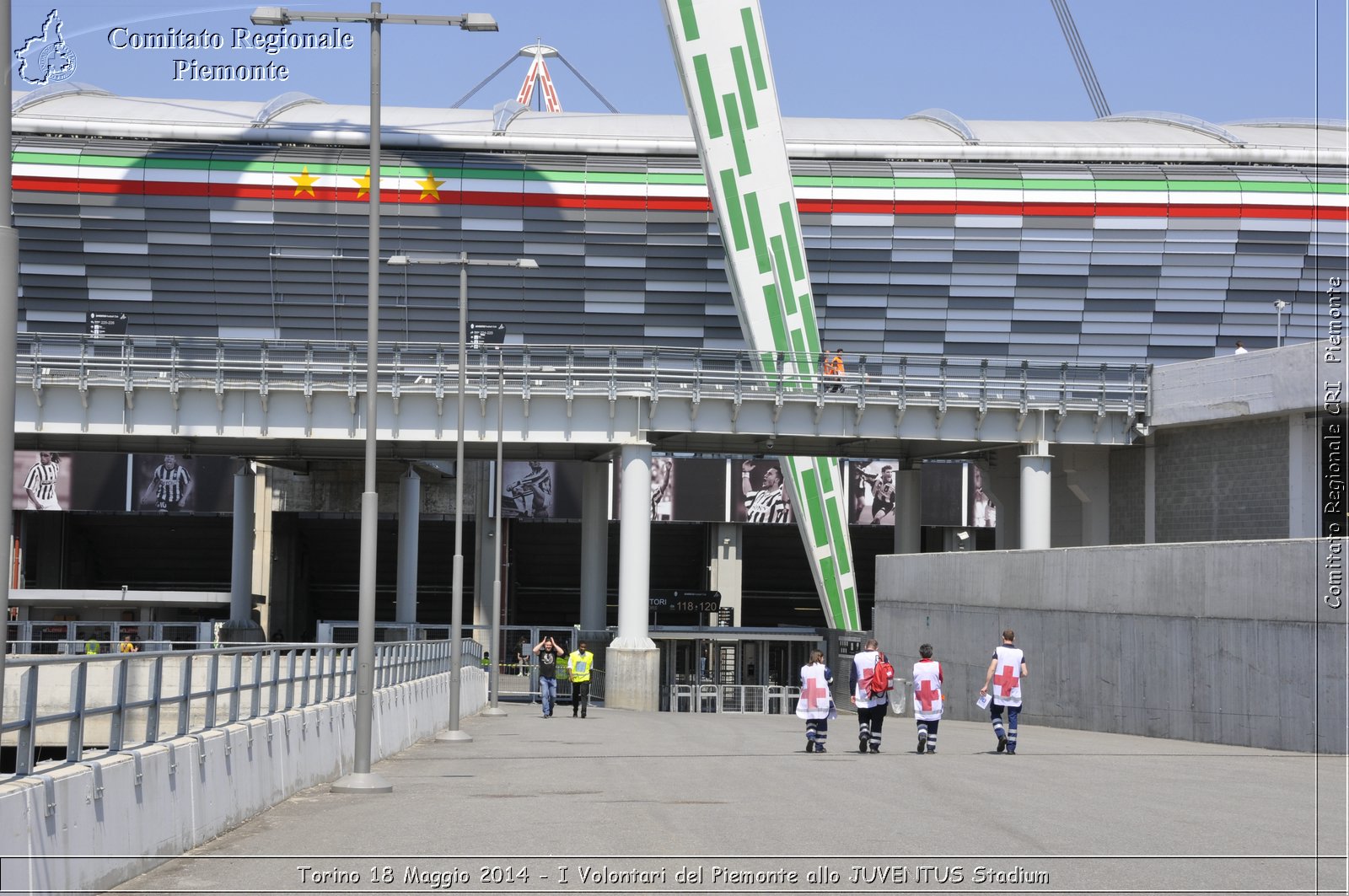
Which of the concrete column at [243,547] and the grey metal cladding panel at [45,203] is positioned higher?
the grey metal cladding panel at [45,203]

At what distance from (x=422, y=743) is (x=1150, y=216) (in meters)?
51.0

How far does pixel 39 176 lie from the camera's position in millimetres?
68625

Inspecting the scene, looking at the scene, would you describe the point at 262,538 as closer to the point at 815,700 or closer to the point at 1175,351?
the point at 1175,351

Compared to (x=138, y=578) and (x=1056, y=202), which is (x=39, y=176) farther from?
(x=1056, y=202)

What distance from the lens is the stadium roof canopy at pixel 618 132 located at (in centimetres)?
7112

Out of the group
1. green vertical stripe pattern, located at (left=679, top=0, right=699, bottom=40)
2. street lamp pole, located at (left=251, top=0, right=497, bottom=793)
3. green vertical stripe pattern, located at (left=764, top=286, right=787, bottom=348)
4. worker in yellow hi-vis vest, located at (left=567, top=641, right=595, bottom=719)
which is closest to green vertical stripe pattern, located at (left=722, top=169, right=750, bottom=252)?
green vertical stripe pattern, located at (left=764, top=286, right=787, bottom=348)

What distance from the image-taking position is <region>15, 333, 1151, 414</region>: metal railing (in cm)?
4403

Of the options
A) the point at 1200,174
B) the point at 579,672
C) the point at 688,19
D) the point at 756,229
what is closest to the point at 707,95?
the point at 688,19

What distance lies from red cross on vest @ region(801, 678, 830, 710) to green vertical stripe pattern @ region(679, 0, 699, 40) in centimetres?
3467

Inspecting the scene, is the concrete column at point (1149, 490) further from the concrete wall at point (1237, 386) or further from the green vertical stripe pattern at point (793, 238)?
the green vertical stripe pattern at point (793, 238)

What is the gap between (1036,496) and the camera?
158 ft

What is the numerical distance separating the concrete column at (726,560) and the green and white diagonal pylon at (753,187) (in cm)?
1783

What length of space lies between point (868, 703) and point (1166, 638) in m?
6.28

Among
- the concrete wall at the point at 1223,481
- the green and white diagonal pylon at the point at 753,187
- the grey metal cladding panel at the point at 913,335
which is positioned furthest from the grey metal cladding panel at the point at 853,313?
the concrete wall at the point at 1223,481
